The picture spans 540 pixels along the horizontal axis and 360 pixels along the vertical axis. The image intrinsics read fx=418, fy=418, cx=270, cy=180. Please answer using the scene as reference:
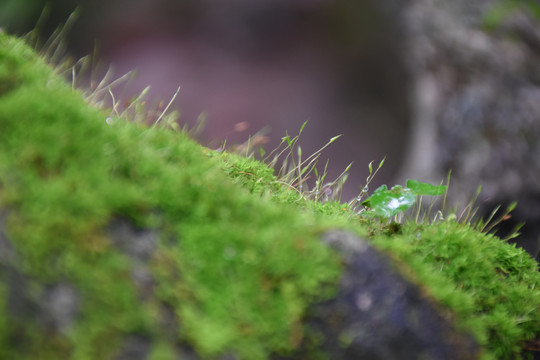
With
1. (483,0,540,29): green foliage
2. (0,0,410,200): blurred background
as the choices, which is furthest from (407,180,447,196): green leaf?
(0,0,410,200): blurred background

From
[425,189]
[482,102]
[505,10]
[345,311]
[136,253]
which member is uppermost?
[505,10]

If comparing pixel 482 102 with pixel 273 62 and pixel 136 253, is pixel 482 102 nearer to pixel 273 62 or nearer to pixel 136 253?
pixel 136 253

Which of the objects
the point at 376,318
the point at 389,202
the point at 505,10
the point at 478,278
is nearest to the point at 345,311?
the point at 376,318

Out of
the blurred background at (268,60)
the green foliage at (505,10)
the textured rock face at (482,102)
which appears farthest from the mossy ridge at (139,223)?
the blurred background at (268,60)

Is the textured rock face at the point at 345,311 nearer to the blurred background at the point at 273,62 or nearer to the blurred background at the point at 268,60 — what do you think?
the blurred background at the point at 273,62

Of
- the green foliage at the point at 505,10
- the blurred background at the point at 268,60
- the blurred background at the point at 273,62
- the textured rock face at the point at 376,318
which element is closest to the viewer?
the textured rock face at the point at 376,318

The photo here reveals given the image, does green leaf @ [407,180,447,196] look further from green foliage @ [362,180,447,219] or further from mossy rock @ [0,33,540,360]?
→ mossy rock @ [0,33,540,360]
